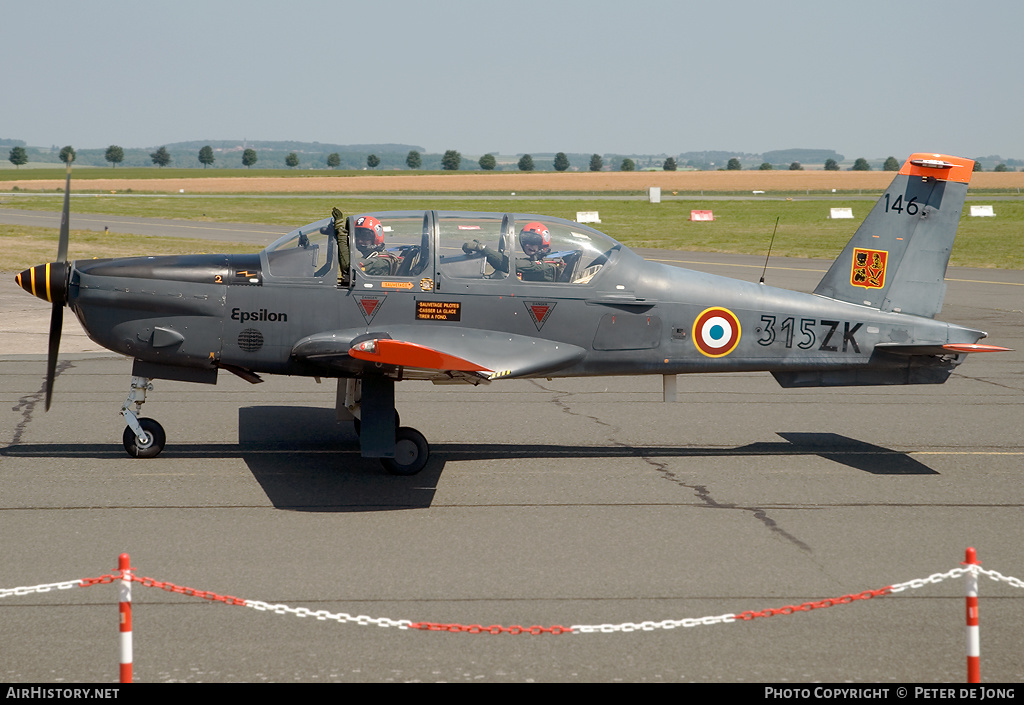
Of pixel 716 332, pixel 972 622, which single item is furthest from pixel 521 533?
pixel 972 622

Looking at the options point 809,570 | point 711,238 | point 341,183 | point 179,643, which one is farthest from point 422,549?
point 341,183

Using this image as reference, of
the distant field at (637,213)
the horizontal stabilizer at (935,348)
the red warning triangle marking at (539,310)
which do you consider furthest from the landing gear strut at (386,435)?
the distant field at (637,213)

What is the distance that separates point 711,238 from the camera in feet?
144

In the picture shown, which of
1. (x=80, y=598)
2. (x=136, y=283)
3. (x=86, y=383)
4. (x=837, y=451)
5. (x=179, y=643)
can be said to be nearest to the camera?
(x=179, y=643)

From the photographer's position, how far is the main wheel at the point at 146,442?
9680 mm

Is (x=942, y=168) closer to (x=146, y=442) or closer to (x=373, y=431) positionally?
(x=373, y=431)

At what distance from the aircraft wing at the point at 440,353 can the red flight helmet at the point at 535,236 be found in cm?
90

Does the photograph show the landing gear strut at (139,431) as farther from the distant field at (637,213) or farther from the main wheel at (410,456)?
the distant field at (637,213)

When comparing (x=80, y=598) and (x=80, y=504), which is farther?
(x=80, y=504)

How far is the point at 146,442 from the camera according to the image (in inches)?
381

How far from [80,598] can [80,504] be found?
2.04 metres

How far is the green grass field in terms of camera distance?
3538 centimetres

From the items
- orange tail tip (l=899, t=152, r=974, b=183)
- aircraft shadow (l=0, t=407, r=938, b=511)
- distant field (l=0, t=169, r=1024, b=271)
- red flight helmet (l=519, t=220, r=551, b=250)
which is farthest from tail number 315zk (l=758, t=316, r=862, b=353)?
A: distant field (l=0, t=169, r=1024, b=271)
